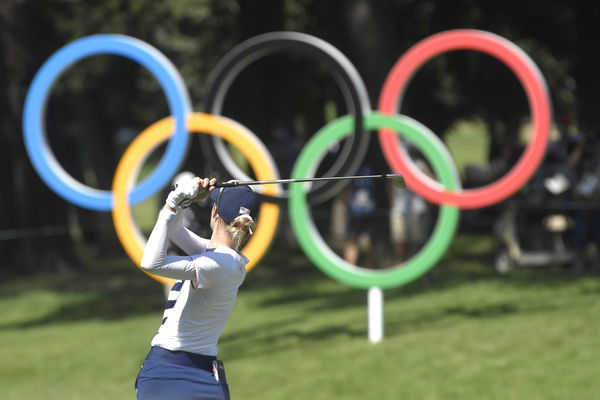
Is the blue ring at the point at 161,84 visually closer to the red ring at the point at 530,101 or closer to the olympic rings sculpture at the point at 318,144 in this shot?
the olympic rings sculpture at the point at 318,144

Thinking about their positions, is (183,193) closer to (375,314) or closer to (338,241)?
(375,314)

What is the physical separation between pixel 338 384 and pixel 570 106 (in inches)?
747

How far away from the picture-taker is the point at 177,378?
17.8 ft

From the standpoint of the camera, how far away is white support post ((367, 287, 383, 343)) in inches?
461

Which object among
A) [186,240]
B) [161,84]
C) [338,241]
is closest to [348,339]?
[161,84]

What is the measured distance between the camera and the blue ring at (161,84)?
39.9ft

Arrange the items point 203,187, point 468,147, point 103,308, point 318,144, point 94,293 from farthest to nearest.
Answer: point 468,147
point 94,293
point 103,308
point 318,144
point 203,187

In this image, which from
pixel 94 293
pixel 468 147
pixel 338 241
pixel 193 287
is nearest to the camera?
pixel 193 287

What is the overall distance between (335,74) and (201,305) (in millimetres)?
6662

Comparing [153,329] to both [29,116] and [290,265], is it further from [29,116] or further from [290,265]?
[290,265]

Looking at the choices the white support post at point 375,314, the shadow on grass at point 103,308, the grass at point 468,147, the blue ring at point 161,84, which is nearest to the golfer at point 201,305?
the white support post at point 375,314

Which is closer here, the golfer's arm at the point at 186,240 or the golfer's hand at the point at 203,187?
the golfer's hand at the point at 203,187

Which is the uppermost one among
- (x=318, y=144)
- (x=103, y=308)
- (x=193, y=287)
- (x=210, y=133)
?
(x=210, y=133)

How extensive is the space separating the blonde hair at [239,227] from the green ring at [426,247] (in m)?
6.10
